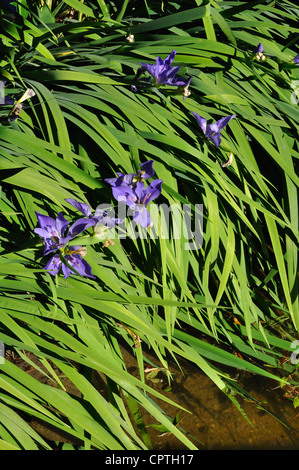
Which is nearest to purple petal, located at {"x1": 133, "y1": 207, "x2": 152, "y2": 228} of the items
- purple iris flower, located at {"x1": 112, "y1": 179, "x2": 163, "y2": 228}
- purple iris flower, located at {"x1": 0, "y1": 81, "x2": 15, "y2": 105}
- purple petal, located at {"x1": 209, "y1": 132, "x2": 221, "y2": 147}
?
purple iris flower, located at {"x1": 112, "y1": 179, "x2": 163, "y2": 228}

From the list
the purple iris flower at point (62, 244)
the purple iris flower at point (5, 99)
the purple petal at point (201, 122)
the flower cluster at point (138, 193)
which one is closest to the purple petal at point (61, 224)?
the purple iris flower at point (62, 244)

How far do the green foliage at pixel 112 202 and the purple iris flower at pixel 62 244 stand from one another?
0.04 metres

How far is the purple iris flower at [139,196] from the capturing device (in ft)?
4.04

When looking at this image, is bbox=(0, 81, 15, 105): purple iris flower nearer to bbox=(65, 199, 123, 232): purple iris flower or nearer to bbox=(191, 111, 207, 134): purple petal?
bbox=(65, 199, 123, 232): purple iris flower

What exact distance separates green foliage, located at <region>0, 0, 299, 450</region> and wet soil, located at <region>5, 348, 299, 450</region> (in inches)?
2.2

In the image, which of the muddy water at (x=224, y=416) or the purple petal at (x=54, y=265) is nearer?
the purple petal at (x=54, y=265)

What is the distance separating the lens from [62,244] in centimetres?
114

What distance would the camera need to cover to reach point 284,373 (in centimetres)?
162

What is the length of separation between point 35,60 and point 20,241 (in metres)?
0.68

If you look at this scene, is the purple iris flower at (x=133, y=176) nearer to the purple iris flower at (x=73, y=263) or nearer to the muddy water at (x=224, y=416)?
the purple iris flower at (x=73, y=263)

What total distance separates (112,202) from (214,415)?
0.69 m

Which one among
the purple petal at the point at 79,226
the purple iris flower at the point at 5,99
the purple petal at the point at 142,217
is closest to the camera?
the purple petal at the point at 79,226
